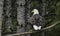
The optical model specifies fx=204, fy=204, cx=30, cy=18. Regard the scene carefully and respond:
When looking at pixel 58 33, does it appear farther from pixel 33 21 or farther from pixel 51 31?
pixel 33 21

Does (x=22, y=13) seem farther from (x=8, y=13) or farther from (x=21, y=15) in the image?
(x=8, y=13)

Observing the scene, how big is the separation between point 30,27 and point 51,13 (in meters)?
1.67

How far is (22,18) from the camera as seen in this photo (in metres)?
5.20

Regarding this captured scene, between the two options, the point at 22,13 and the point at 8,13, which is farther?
the point at 8,13

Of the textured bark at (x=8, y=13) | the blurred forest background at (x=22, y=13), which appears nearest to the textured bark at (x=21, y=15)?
the blurred forest background at (x=22, y=13)

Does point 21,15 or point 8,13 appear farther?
point 8,13

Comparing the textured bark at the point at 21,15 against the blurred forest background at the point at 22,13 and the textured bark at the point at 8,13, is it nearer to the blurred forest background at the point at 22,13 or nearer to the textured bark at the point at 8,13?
the blurred forest background at the point at 22,13

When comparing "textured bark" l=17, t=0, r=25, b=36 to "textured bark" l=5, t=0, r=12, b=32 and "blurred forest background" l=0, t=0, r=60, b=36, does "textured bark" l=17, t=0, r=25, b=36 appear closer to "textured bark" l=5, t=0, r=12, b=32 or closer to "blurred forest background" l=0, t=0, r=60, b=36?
"blurred forest background" l=0, t=0, r=60, b=36

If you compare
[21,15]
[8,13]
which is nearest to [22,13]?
[21,15]

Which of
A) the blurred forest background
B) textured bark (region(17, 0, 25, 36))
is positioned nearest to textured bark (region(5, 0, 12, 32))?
the blurred forest background

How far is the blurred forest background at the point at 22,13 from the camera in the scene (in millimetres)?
5215

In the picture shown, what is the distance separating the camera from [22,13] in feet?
17.2

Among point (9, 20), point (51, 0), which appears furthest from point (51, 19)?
point (9, 20)

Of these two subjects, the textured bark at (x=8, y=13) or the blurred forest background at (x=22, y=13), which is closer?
the blurred forest background at (x=22, y=13)
